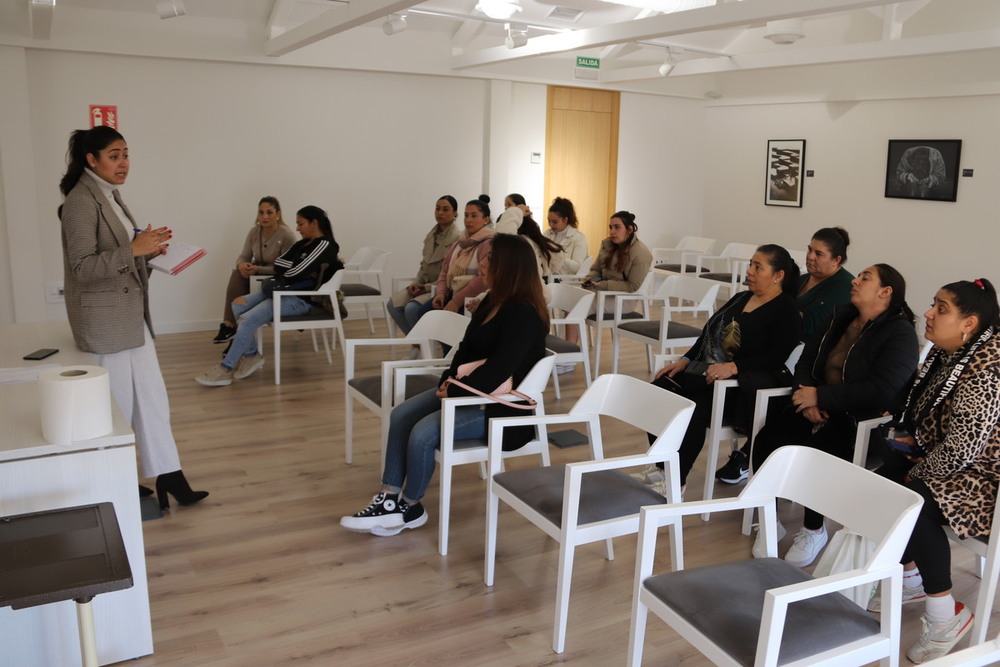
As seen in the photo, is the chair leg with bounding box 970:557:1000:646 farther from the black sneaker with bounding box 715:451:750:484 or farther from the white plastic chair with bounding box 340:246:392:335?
the white plastic chair with bounding box 340:246:392:335

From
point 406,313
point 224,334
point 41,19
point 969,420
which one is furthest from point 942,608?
point 41,19

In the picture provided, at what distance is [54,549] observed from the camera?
1844 millimetres

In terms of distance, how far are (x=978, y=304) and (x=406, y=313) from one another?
407 centimetres

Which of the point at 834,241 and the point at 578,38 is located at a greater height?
the point at 578,38

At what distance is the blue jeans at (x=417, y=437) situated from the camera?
11.1ft

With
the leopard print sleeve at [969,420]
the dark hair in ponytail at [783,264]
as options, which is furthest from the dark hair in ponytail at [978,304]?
the dark hair in ponytail at [783,264]

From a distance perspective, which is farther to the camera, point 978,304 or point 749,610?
point 978,304

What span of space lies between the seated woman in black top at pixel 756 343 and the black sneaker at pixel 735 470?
0.38 metres

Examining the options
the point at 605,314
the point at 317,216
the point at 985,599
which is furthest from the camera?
the point at 605,314

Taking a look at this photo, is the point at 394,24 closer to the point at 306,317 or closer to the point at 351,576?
the point at 306,317

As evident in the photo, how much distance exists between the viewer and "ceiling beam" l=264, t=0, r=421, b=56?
4703mm

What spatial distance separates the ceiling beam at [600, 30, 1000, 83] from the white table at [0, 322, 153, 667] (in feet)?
21.6

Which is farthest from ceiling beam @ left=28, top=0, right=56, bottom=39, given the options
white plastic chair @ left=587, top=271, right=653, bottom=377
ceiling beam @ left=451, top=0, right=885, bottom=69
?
white plastic chair @ left=587, top=271, right=653, bottom=377

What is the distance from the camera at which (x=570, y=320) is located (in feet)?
17.1
